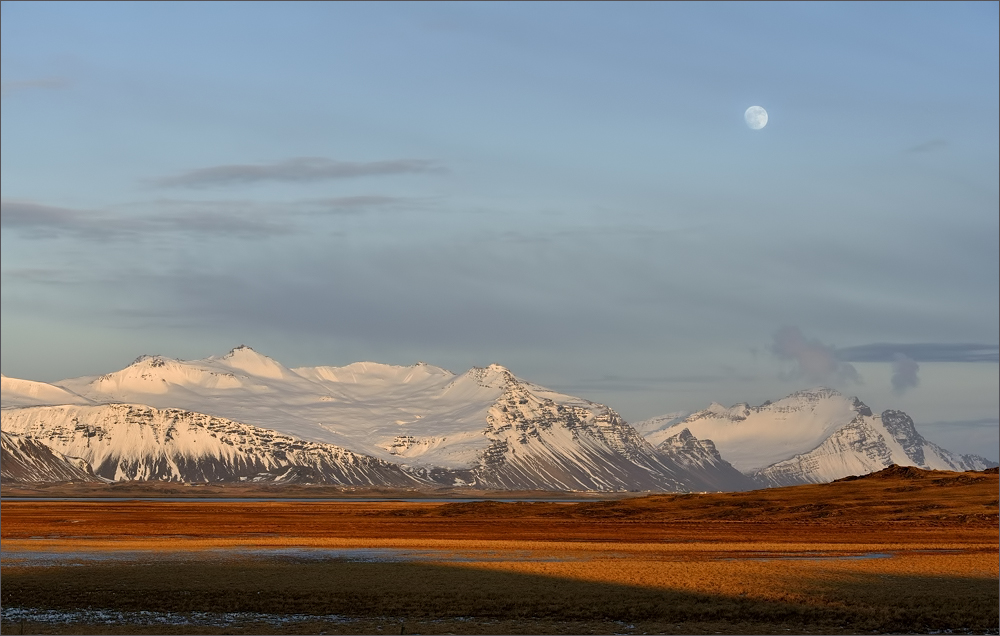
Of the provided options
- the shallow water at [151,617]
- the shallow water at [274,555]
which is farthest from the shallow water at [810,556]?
the shallow water at [151,617]

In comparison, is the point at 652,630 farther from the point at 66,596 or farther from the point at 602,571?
the point at 66,596

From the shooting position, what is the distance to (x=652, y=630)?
43125 millimetres

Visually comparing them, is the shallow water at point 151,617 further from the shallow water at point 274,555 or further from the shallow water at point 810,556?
the shallow water at point 810,556

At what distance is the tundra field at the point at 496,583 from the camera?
44656 millimetres

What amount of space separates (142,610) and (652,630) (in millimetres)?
20099

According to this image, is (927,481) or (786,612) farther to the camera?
(927,481)

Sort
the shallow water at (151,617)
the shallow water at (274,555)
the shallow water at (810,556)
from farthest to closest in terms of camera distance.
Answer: the shallow water at (810,556) < the shallow water at (274,555) < the shallow water at (151,617)

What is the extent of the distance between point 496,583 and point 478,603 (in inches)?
256

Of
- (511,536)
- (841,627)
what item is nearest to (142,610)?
(841,627)

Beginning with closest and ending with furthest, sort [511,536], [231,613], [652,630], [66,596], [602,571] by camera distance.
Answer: [652,630] < [231,613] < [66,596] < [602,571] < [511,536]

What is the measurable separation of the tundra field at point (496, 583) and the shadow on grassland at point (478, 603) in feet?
0.37

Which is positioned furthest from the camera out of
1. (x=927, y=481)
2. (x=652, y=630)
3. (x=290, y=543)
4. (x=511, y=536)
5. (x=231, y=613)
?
(x=927, y=481)

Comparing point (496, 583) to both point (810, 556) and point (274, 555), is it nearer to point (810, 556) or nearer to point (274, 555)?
point (274, 555)

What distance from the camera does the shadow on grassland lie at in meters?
43.7
